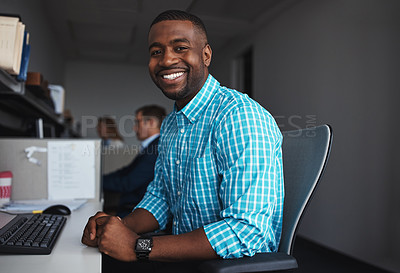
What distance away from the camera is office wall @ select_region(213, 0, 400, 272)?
2324 mm

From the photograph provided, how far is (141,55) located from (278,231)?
Answer: 205 inches

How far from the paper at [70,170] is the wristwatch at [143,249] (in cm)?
84

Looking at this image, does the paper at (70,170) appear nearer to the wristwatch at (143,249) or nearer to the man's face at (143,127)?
the wristwatch at (143,249)

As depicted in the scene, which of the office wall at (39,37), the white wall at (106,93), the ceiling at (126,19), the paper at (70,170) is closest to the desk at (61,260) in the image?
the paper at (70,170)

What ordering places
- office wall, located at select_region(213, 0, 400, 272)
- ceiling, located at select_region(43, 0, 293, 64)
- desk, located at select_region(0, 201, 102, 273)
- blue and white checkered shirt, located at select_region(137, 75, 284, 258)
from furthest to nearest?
ceiling, located at select_region(43, 0, 293, 64) → office wall, located at select_region(213, 0, 400, 272) → blue and white checkered shirt, located at select_region(137, 75, 284, 258) → desk, located at select_region(0, 201, 102, 273)

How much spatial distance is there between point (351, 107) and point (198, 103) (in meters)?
2.03

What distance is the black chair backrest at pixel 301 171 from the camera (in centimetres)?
93

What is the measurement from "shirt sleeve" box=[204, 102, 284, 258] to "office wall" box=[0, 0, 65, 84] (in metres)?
2.10

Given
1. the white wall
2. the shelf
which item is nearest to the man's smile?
the shelf

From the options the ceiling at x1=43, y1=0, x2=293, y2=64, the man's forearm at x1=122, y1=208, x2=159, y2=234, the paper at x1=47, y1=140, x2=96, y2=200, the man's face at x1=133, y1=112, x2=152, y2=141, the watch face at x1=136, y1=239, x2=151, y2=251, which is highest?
the ceiling at x1=43, y1=0, x2=293, y2=64

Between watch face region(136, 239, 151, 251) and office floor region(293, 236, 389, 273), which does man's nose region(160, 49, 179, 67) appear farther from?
office floor region(293, 236, 389, 273)

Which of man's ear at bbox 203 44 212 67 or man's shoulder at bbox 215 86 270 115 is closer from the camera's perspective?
man's shoulder at bbox 215 86 270 115

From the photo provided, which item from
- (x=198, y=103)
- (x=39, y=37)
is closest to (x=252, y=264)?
(x=198, y=103)

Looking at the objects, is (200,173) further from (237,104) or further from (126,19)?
(126,19)
